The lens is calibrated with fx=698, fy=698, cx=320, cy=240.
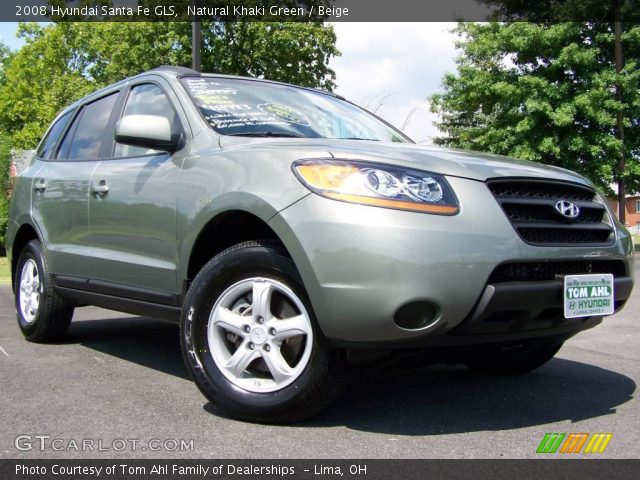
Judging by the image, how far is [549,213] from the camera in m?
3.13

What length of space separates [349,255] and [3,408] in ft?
6.37

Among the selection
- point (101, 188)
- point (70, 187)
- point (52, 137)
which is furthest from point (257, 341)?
point (52, 137)

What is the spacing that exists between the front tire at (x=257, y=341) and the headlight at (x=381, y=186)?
1.29ft

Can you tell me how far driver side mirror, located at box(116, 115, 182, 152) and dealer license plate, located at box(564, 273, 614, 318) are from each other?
6.85ft

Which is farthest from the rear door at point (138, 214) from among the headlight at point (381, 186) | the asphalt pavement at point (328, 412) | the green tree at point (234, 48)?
the green tree at point (234, 48)

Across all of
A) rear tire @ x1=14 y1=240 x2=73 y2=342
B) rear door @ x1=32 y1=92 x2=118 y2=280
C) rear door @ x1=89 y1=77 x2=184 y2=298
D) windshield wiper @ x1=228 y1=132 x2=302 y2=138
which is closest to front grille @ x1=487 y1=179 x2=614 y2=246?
windshield wiper @ x1=228 y1=132 x2=302 y2=138

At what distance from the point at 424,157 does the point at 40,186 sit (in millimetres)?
3254

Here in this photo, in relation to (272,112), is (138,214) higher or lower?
lower

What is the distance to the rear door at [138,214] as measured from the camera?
3.69m

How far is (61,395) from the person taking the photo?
12.0 ft

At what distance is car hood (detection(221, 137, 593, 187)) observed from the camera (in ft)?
9.71

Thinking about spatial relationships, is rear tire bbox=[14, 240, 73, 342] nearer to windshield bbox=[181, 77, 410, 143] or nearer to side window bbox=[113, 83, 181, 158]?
side window bbox=[113, 83, 181, 158]

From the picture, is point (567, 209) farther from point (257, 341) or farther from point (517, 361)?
point (257, 341)

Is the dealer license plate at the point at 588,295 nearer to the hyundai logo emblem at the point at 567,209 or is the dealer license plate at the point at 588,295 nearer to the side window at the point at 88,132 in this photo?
the hyundai logo emblem at the point at 567,209
